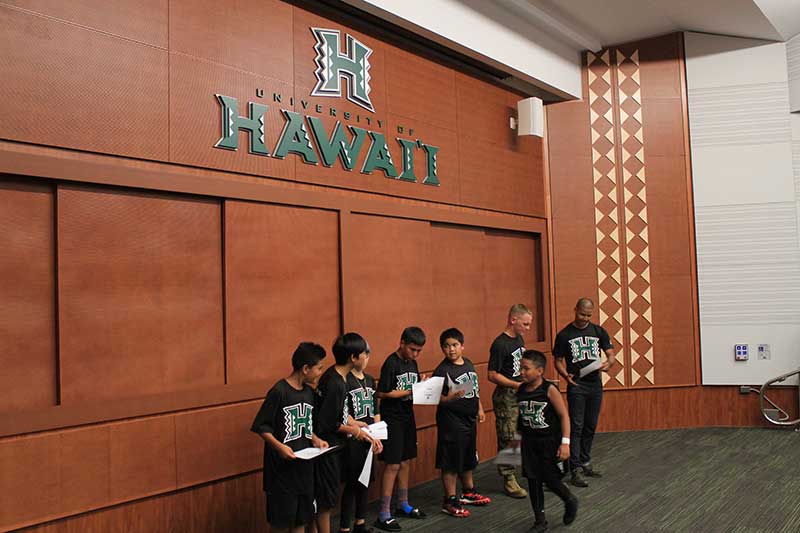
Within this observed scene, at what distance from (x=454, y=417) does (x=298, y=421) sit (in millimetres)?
1586

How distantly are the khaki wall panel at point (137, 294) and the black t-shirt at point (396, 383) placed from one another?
1155 millimetres

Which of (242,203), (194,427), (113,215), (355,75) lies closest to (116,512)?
(194,427)

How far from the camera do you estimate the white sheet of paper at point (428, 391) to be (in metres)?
4.98

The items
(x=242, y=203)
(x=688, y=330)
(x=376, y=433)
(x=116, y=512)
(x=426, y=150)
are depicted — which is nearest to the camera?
(x=116, y=512)

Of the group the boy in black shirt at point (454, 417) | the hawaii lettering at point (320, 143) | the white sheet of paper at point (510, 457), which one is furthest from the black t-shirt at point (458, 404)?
the hawaii lettering at point (320, 143)

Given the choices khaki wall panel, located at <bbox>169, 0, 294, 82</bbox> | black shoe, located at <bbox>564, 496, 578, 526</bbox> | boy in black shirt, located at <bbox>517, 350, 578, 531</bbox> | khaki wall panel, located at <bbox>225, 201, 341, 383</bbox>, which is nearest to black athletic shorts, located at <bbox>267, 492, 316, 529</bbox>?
khaki wall panel, located at <bbox>225, 201, 341, 383</bbox>

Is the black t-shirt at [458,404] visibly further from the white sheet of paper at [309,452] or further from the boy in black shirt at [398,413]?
the white sheet of paper at [309,452]

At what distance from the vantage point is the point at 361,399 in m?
4.58

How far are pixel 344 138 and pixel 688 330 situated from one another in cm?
515

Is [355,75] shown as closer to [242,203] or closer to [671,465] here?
[242,203]

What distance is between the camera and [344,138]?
585 centimetres

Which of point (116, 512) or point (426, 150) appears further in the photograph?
point (426, 150)

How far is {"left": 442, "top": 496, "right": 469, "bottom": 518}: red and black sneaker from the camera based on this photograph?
530 centimetres

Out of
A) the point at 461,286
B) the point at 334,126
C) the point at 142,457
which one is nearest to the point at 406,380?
the point at 142,457
